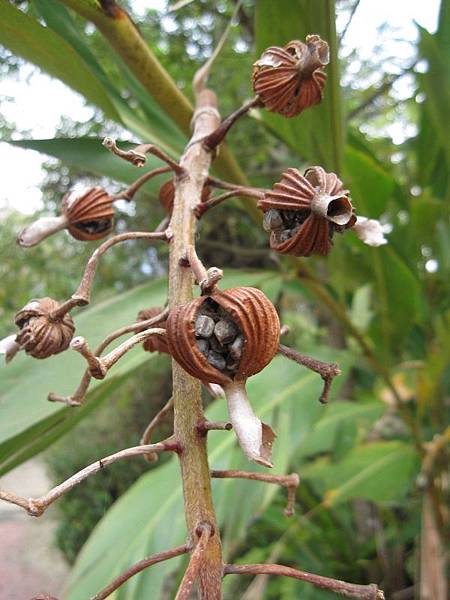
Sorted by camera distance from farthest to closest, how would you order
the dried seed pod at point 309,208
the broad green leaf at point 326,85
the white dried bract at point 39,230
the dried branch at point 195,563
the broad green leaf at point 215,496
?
the broad green leaf at point 215,496 → the broad green leaf at point 326,85 → the white dried bract at point 39,230 → the dried seed pod at point 309,208 → the dried branch at point 195,563

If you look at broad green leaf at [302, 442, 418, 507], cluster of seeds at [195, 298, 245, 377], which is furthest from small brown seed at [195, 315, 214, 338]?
broad green leaf at [302, 442, 418, 507]

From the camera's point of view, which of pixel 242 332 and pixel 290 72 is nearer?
pixel 242 332

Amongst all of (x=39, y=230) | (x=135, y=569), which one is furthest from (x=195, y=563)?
(x=39, y=230)

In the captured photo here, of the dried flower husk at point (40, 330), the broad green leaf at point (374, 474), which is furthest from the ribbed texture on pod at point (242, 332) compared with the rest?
the broad green leaf at point (374, 474)

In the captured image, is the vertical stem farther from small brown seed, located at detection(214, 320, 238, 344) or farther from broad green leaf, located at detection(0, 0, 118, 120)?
broad green leaf, located at detection(0, 0, 118, 120)

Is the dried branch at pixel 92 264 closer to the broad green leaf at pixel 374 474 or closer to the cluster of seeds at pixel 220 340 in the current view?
the cluster of seeds at pixel 220 340

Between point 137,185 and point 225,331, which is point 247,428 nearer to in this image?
point 225,331
